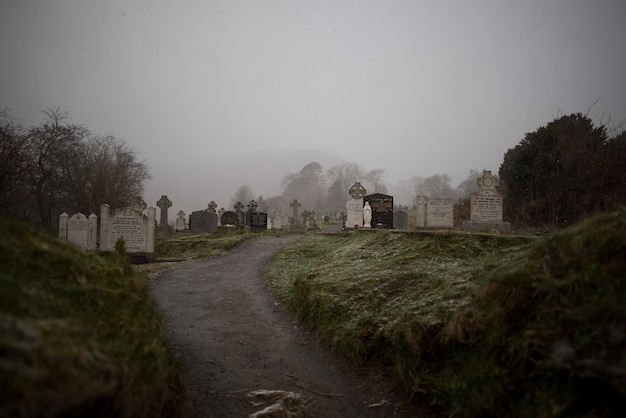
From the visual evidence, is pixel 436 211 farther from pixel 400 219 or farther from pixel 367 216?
pixel 400 219

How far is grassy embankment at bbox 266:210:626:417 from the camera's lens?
291 centimetres

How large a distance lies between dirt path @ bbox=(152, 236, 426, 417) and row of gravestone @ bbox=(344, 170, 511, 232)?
1019 cm

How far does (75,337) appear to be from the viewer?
99.0 inches

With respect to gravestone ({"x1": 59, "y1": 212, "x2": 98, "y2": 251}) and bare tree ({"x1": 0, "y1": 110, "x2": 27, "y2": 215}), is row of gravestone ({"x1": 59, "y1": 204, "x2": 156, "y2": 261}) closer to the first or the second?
gravestone ({"x1": 59, "y1": 212, "x2": 98, "y2": 251})

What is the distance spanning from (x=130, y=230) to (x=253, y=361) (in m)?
12.1

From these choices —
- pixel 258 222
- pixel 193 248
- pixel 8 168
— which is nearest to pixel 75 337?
pixel 193 248

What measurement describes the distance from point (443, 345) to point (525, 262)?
1.48 metres

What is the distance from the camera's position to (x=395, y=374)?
4.55 m

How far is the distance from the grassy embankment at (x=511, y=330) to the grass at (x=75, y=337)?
293cm

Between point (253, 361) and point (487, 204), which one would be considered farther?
point (487, 204)

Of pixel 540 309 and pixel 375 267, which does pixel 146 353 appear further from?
pixel 375 267

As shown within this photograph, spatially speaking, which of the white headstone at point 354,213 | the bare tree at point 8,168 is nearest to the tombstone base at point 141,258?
the bare tree at point 8,168

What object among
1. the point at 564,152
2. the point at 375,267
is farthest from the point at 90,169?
the point at 564,152

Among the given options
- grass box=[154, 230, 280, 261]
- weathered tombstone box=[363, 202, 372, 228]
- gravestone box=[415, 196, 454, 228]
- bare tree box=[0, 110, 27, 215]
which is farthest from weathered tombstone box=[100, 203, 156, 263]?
gravestone box=[415, 196, 454, 228]
